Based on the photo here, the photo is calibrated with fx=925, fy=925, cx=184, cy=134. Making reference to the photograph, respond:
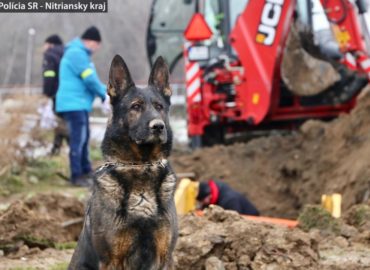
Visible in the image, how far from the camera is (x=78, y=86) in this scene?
12867 mm

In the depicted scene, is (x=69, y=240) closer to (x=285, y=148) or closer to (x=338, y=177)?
(x=338, y=177)

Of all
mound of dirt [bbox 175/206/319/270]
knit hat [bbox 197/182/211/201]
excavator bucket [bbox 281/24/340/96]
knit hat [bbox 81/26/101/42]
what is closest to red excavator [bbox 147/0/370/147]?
excavator bucket [bbox 281/24/340/96]

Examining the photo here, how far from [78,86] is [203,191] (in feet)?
8.70

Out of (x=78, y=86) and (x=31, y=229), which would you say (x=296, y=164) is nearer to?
(x=78, y=86)

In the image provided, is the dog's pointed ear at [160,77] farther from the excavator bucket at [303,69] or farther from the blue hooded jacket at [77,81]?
the excavator bucket at [303,69]

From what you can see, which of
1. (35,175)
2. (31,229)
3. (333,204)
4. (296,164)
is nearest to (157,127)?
(31,229)

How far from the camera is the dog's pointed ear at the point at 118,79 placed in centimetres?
594

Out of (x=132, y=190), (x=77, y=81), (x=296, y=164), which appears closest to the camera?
(x=132, y=190)

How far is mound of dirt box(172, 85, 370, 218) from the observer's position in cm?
1303

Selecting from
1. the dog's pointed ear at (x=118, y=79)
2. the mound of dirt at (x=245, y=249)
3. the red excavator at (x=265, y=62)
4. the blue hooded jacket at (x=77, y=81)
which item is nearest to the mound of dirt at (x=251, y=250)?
the mound of dirt at (x=245, y=249)

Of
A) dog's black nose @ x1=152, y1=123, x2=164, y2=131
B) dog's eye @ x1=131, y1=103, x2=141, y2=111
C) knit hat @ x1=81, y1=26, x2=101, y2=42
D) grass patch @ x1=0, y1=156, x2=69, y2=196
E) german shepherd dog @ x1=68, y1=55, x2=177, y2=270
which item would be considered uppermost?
knit hat @ x1=81, y1=26, x2=101, y2=42

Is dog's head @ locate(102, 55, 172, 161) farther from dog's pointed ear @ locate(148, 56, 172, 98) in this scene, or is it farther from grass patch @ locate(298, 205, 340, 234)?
grass patch @ locate(298, 205, 340, 234)

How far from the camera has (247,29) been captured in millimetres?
14945

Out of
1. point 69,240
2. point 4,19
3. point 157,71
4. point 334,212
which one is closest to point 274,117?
point 334,212
